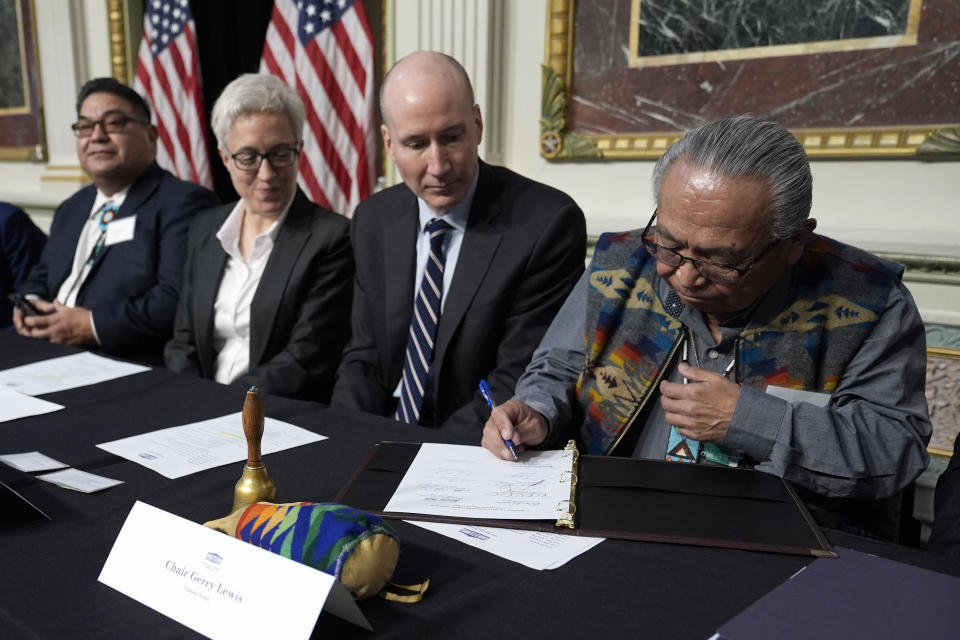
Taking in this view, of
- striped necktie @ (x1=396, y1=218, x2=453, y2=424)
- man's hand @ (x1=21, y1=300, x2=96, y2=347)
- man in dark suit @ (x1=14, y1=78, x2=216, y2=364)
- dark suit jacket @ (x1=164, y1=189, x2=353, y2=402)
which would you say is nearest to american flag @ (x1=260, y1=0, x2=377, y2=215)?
man in dark suit @ (x1=14, y1=78, x2=216, y2=364)

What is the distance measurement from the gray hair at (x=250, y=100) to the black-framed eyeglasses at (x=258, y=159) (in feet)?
0.34

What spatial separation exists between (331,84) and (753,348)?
3.33 metres

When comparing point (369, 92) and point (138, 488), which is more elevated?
point (369, 92)

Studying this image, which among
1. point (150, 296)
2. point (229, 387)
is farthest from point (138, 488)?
point (150, 296)

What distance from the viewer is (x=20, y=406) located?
1.70 metres

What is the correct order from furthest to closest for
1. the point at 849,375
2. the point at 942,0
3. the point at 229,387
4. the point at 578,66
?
1. the point at 578,66
2. the point at 942,0
3. the point at 229,387
4. the point at 849,375

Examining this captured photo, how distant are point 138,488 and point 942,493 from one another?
1408mm

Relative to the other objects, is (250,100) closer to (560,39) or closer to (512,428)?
(560,39)

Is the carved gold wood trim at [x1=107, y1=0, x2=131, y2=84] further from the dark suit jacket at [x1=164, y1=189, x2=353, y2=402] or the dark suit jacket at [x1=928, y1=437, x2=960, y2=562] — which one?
the dark suit jacket at [x1=928, y1=437, x2=960, y2=562]

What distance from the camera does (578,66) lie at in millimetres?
3344

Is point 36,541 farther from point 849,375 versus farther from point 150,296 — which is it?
point 150,296

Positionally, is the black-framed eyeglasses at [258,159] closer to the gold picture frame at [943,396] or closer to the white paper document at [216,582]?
the white paper document at [216,582]

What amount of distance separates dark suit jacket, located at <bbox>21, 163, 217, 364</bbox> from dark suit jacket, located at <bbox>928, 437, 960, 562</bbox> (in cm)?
265

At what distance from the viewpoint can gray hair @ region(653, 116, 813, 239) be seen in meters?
1.31
